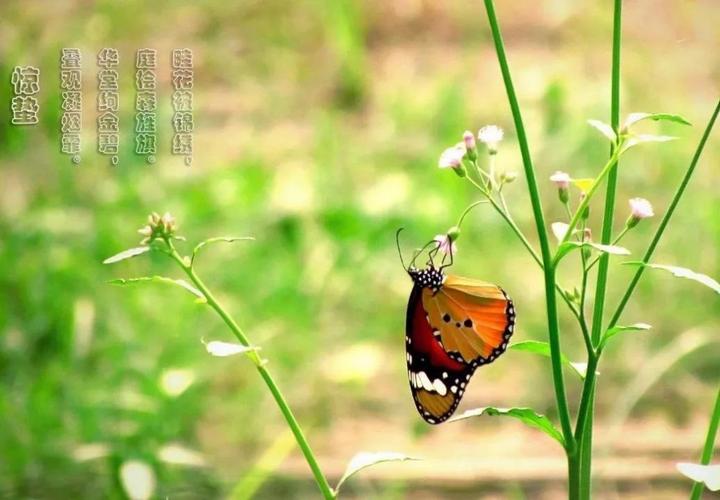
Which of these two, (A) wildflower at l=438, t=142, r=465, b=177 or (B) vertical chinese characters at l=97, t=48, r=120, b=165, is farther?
(B) vertical chinese characters at l=97, t=48, r=120, b=165

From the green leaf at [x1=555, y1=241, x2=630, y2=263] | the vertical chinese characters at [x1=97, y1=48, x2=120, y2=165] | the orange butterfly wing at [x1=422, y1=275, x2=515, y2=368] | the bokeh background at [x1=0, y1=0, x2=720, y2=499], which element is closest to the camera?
the green leaf at [x1=555, y1=241, x2=630, y2=263]

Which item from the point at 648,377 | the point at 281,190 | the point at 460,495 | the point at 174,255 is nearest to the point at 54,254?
the point at 281,190

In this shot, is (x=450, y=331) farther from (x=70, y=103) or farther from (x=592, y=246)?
(x=70, y=103)

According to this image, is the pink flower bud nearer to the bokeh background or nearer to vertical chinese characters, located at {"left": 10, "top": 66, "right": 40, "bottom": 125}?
the bokeh background

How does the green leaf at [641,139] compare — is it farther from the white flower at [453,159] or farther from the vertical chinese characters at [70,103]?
the vertical chinese characters at [70,103]

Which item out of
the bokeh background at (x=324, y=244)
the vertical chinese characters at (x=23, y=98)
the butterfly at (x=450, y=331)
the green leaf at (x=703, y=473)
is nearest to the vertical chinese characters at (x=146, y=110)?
the bokeh background at (x=324, y=244)

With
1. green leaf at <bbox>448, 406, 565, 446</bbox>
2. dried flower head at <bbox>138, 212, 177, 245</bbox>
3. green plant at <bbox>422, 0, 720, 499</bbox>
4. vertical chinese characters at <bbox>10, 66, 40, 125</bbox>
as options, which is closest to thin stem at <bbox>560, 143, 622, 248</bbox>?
green plant at <bbox>422, 0, 720, 499</bbox>
